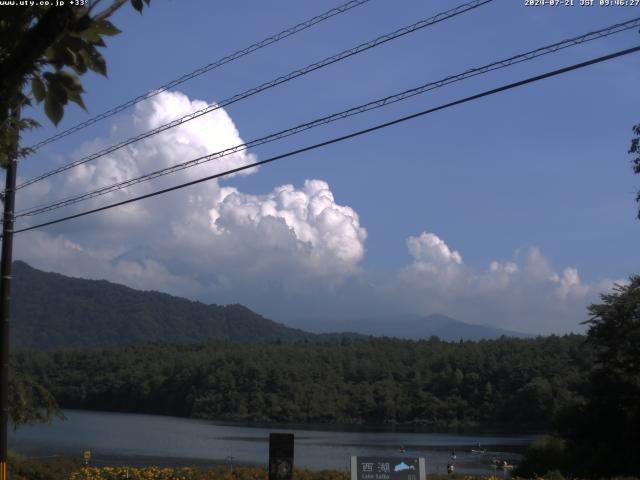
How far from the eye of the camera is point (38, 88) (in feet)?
13.0

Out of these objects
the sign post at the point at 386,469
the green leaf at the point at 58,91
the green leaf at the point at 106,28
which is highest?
the green leaf at the point at 106,28

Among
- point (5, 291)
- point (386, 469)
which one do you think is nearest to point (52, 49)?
point (386, 469)

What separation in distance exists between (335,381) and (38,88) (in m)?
109

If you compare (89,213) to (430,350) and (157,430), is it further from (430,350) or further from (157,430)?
(430,350)

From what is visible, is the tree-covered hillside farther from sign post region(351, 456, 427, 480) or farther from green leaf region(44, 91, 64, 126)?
green leaf region(44, 91, 64, 126)

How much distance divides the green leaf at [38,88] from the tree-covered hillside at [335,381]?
8392 centimetres

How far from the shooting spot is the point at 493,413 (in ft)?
303

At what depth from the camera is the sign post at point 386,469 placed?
13.0m

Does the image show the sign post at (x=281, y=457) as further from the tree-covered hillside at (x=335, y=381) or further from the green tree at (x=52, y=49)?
the tree-covered hillside at (x=335, y=381)

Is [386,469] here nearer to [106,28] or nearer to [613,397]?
[106,28]

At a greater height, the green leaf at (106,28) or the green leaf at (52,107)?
the green leaf at (106,28)

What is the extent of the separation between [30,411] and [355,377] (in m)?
94.1

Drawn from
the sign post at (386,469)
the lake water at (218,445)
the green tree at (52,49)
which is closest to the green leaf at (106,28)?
the green tree at (52,49)

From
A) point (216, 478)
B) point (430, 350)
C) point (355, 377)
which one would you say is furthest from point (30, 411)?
point (430, 350)
